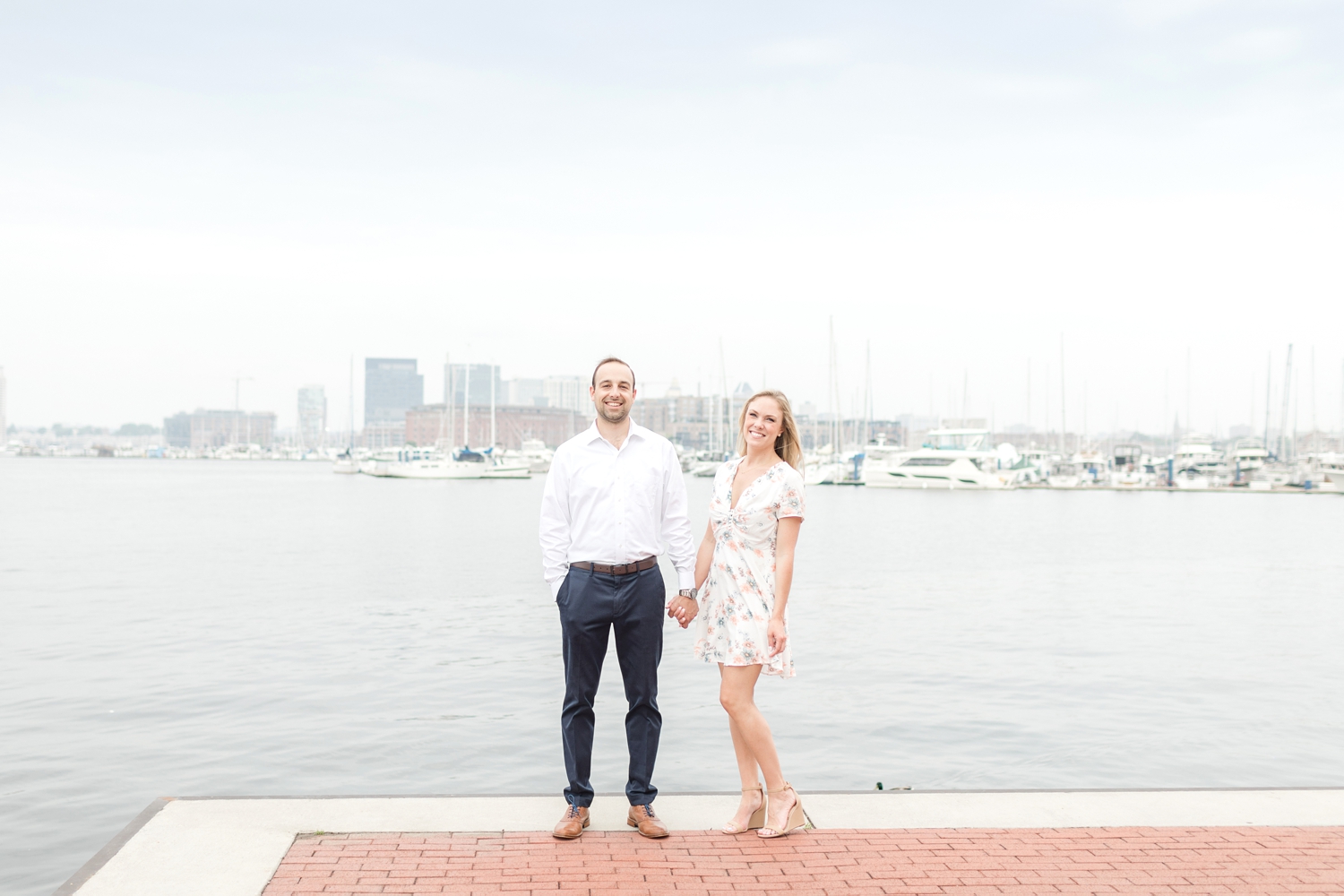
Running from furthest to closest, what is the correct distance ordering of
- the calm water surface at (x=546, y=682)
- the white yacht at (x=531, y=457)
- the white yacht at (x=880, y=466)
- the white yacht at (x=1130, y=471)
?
the white yacht at (x=531, y=457) < the white yacht at (x=880, y=466) < the white yacht at (x=1130, y=471) < the calm water surface at (x=546, y=682)

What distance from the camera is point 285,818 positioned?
532cm

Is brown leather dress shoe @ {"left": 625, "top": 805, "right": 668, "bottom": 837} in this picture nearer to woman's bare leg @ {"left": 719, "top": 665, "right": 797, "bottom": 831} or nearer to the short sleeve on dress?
woman's bare leg @ {"left": 719, "top": 665, "right": 797, "bottom": 831}

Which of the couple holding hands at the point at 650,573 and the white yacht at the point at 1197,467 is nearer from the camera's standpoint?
the couple holding hands at the point at 650,573

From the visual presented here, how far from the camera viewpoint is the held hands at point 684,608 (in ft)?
17.9

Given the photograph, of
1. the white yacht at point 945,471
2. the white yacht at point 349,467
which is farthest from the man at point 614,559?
the white yacht at point 349,467

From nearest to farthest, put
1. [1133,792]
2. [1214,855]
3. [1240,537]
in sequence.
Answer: [1214,855], [1133,792], [1240,537]

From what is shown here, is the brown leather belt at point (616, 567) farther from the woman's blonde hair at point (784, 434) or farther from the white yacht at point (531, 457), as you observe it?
the white yacht at point (531, 457)

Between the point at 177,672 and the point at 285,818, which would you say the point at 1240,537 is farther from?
the point at 285,818

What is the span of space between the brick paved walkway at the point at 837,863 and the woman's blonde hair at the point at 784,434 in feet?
6.16

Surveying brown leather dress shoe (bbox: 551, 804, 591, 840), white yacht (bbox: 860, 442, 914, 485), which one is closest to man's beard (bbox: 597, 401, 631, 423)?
brown leather dress shoe (bbox: 551, 804, 591, 840)

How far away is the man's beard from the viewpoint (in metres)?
5.30

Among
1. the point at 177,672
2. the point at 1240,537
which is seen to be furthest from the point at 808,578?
the point at 1240,537

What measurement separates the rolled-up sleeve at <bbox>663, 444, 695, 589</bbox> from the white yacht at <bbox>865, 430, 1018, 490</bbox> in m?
86.3

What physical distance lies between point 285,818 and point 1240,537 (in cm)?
4239
